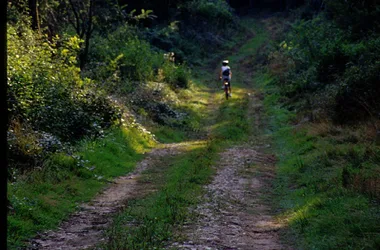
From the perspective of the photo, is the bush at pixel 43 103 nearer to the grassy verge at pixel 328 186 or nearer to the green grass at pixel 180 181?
the green grass at pixel 180 181

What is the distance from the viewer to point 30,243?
7.68 m

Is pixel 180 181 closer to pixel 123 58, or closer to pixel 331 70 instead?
pixel 331 70

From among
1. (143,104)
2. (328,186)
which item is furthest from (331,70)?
(328,186)

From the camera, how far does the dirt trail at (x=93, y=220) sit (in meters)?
7.75

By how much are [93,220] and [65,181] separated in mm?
2416

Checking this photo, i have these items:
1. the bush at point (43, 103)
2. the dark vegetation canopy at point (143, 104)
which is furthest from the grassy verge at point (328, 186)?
the bush at point (43, 103)

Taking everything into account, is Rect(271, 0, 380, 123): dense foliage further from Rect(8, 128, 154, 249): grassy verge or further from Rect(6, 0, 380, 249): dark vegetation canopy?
Rect(8, 128, 154, 249): grassy verge

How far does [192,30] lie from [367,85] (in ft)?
82.6

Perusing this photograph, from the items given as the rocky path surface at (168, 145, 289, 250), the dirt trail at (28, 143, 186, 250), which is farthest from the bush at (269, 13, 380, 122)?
the dirt trail at (28, 143, 186, 250)

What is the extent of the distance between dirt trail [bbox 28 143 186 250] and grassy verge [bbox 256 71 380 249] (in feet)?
9.88

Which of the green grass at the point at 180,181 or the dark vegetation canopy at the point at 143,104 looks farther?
the dark vegetation canopy at the point at 143,104

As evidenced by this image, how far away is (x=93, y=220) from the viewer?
356 inches

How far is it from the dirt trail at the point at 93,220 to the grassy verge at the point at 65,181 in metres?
0.21

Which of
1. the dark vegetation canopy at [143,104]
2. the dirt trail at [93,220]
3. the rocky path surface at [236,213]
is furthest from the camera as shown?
the dark vegetation canopy at [143,104]
